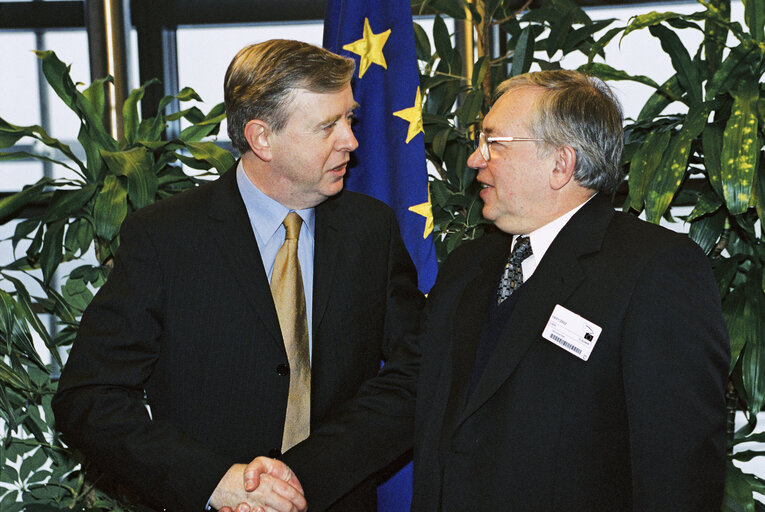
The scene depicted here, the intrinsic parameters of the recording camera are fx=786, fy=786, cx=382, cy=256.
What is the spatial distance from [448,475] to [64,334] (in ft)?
5.83

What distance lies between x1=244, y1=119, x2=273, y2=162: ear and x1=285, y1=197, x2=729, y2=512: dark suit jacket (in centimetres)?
61

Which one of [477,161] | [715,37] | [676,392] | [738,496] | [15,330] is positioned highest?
[715,37]

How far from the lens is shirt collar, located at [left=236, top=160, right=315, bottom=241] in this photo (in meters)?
1.92

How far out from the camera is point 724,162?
7.00ft

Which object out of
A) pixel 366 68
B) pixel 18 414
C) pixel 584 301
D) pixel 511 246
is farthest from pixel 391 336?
pixel 18 414

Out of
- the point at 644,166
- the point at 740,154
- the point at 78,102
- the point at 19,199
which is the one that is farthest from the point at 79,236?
the point at 740,154

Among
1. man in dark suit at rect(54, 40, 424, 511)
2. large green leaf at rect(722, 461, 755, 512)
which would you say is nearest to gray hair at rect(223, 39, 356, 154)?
man in dark suit at rect(54, 40, 424, 511)

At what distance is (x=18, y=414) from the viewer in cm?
293

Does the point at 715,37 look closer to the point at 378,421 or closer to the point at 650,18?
the point at 650,18

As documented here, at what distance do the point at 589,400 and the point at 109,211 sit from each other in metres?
1.69

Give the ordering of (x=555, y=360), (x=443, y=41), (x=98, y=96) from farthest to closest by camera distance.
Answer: (x=443, y=41) → (x=98, y=96) → (x=555, y=360)

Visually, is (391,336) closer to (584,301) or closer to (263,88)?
(584,301)

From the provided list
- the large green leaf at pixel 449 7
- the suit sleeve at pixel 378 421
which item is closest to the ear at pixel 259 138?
the suit sleeve at pixel 378 421

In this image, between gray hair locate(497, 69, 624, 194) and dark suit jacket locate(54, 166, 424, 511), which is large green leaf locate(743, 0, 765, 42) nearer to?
gray hair locate(497, 69, 624, 194)
